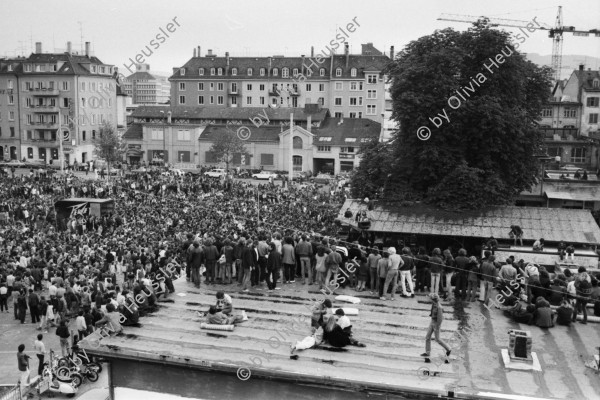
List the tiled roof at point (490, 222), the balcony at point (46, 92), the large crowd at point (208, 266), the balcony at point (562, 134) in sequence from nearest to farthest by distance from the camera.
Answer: the large crowd at point (208, 266)
the tiled roof at point (490, 222)
the balcony at point (562, 134)
the balcony at point (46, 92)

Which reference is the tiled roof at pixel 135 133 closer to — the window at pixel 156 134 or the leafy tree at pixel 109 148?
the window at pixel 156 134

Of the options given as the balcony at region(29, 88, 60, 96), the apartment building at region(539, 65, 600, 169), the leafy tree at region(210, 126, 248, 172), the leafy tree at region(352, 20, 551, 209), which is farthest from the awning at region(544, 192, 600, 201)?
the balcony at region(29, 88, 60, 96)

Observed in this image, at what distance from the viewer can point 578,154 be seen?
210 feet

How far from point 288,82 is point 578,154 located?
3909 cm

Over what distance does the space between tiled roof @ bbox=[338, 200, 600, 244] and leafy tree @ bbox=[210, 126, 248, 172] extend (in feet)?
140

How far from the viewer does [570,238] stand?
25.9 m

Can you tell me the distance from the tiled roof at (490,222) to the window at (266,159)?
45046 millimetres

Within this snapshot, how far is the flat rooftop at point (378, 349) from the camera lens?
14.4 metres

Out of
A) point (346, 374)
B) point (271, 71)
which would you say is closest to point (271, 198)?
point (346, 374)

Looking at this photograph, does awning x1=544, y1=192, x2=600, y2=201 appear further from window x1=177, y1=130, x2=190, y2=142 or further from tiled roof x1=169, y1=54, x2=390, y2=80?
window x1=177, y1=130, x2=190, y2=142

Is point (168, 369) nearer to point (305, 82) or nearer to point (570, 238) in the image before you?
point (570, 238)

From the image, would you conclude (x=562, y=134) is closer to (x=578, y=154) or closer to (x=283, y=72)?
(x=578, y=154)

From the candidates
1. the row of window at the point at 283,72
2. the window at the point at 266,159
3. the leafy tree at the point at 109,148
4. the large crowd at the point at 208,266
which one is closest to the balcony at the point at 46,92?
the leafy tree at the point at 109,148

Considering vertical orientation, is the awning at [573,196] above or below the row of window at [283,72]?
below
